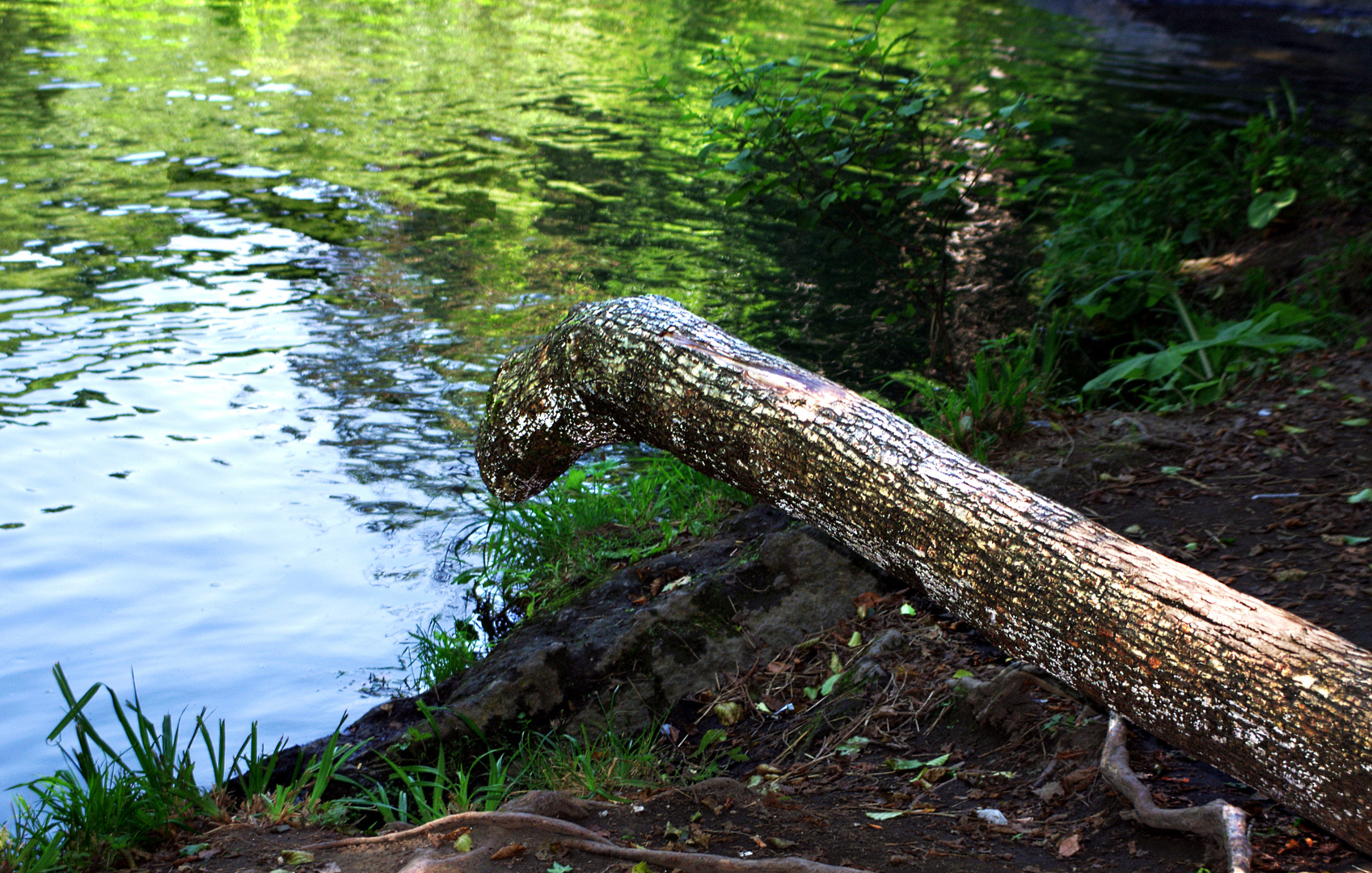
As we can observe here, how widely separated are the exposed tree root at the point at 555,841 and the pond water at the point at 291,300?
155cm

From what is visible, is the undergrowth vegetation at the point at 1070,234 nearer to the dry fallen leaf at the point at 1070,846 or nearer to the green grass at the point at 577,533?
the green grass at the point at 577,533

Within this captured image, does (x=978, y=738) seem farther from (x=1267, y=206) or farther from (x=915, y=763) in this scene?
(x=1267, y=206)

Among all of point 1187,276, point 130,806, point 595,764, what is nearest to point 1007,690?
point 595,764

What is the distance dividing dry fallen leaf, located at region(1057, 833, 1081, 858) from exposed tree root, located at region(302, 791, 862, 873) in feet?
1.79

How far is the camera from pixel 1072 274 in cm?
684

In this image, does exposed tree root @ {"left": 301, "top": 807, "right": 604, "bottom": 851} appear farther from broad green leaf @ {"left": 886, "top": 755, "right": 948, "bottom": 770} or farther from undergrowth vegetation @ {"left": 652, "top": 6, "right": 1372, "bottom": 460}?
undergrowth vegetation @ {"left": 652, "top": 6, "right": 1372, "bottom": 460}

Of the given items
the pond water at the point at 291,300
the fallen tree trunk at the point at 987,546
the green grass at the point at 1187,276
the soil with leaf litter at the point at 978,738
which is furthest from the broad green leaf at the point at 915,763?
the green grass at the point at 1187,276

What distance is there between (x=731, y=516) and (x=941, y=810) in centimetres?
224

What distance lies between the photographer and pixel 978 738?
311 centimetres

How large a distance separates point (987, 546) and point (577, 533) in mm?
2730

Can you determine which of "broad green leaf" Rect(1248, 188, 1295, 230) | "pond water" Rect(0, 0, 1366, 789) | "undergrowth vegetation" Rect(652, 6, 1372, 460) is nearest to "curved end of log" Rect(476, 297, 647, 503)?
"pond water" Rect(0, 0, 1366, 789)

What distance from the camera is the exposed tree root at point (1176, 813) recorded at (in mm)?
2215

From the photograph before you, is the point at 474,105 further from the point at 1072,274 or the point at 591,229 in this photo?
the point at 1072,274

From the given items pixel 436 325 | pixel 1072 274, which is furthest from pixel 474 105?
pixel 1072 274
